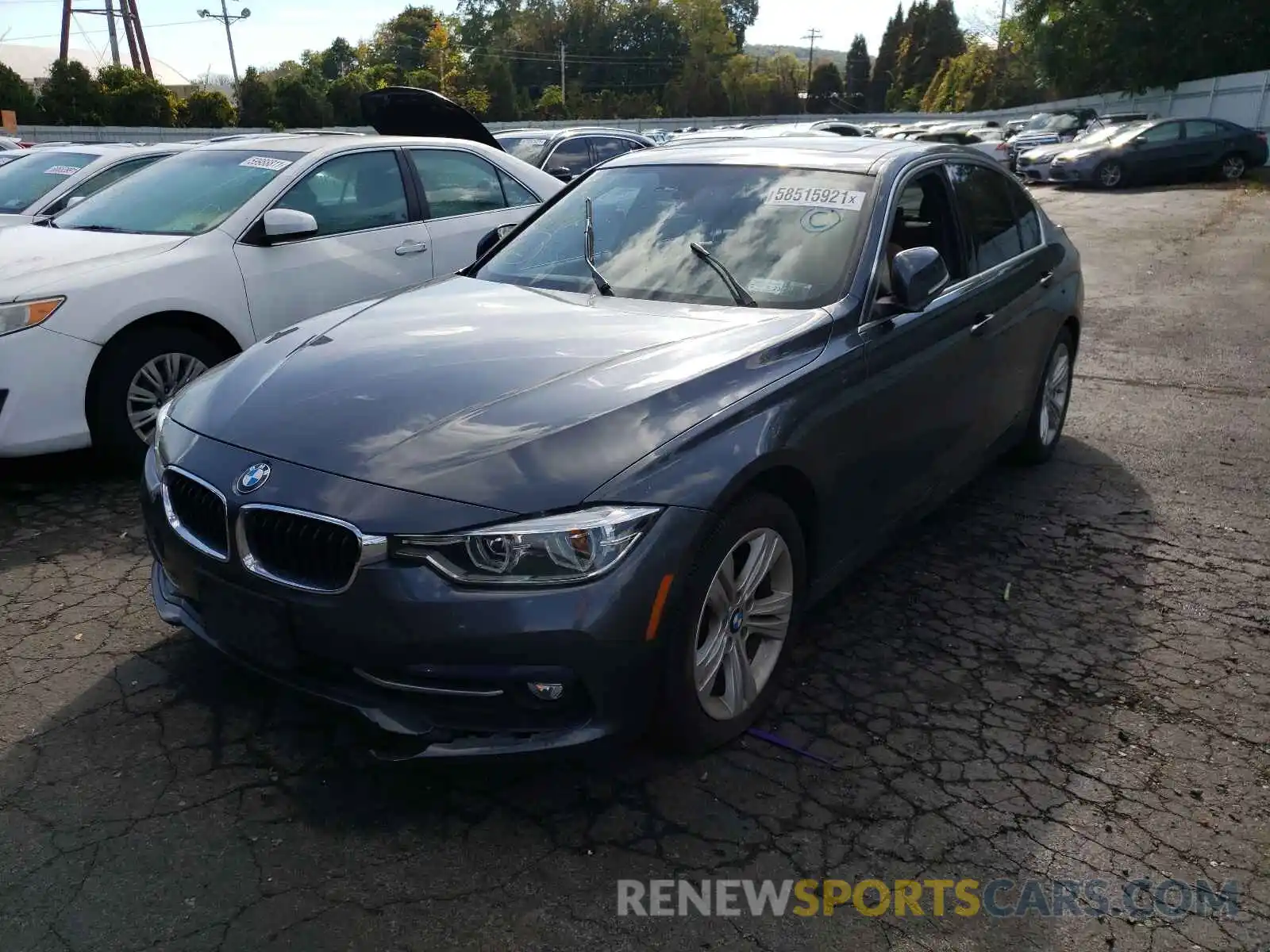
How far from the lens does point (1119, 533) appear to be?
15.5ft

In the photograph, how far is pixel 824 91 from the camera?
98000 millimetres

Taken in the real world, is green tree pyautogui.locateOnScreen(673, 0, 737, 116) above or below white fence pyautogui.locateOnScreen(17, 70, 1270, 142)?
above

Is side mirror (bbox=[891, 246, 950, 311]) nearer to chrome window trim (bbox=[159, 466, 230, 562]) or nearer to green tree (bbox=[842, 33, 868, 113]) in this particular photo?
chrome window trim (bbox=[159, 466, 230, 562])

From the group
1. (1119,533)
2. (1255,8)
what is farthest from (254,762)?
(1255,8)

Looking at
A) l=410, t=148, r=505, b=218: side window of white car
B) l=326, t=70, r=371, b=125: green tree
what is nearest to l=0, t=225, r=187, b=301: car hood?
l=410, t=148, r=505, b=218: side window of white car

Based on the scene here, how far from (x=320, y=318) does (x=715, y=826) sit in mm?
2269

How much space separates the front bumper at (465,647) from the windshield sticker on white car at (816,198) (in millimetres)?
1626

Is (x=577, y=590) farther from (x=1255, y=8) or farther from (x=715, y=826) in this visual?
(x=1255, y=8)

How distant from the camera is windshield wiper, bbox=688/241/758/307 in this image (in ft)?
11.6

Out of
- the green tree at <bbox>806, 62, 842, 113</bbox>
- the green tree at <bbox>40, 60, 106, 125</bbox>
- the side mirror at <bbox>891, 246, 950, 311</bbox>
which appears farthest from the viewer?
the green tree at <bbox>806, 62, 842, 113</bbox>

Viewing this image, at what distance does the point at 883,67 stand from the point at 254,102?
84332 mm

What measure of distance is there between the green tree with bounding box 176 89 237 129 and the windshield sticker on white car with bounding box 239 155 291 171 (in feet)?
105

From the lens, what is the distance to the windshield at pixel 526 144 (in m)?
13.5

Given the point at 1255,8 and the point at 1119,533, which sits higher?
the point at 1255,8
